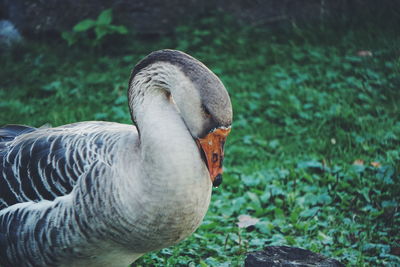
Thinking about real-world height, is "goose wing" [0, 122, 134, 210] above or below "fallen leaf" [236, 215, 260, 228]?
above

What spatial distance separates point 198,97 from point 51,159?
1083 mm

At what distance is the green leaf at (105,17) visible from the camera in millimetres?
7344

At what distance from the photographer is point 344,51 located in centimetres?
722

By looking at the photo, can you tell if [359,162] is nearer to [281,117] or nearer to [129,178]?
[281,117]

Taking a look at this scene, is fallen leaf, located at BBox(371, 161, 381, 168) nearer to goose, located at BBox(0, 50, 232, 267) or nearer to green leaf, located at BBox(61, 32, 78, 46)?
goose, located at BBox(0, 50, 232, 267)

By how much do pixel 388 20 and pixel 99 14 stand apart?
3.92m

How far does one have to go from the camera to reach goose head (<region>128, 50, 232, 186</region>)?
285 cm

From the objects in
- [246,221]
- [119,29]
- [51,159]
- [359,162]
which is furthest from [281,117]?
[51,159]

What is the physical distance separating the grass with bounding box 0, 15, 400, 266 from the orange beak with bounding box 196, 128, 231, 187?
1201 mm

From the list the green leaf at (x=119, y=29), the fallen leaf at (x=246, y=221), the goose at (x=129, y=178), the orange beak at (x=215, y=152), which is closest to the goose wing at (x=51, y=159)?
the goose at (x=129, y=178)

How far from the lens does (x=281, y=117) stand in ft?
20.6

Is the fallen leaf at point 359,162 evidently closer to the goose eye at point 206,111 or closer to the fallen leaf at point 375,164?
the fallen leaf at point 375,164

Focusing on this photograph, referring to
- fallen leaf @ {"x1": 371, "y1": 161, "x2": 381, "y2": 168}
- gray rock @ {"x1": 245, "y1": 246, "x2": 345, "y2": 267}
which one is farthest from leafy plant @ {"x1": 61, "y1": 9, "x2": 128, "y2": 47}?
gray rock @ {"x1": 245, "y1": 246, "x2": 345, "y2": 267}

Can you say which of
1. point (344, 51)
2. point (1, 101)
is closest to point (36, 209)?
point (1, 101)
